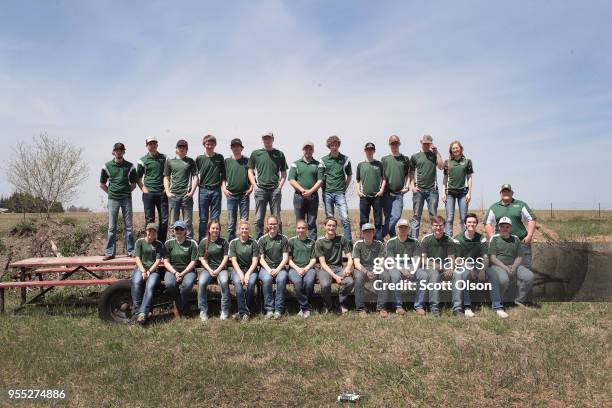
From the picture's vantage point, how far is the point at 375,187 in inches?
331

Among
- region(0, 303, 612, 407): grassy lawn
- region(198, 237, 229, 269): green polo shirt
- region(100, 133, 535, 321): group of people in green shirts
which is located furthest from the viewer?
region(198, 237, 229, 269): green polo shirt

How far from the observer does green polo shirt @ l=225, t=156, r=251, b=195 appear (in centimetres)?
831

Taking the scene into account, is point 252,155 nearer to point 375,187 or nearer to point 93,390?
point 375,187

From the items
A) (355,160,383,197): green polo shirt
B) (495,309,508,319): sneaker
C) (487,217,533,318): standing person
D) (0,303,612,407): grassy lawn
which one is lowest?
(0,303,612,407): grassy lawn

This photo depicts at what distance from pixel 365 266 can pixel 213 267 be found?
8.23ft

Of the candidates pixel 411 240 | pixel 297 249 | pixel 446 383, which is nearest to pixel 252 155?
pixel 297 249

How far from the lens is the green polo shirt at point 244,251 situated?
753 cm

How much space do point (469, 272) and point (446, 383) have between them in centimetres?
302

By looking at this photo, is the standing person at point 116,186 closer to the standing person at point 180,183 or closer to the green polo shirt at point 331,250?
the standing person at point 180,183

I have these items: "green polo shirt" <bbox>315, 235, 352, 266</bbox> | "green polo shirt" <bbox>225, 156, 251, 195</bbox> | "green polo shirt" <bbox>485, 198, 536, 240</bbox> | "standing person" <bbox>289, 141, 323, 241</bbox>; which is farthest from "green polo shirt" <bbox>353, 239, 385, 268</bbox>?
"green polo shirt" <bbox>225, 156, 251, 195</bbox>

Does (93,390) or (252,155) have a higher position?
(252,155)

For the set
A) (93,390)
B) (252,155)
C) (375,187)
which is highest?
(252,155)

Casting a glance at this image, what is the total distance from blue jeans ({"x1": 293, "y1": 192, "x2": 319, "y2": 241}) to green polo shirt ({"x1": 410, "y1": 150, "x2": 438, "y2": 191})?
75.6 inches

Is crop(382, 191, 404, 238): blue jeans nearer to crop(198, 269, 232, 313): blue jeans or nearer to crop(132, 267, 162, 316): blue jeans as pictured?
crop(198, 269, 232, 313): blue jeans
